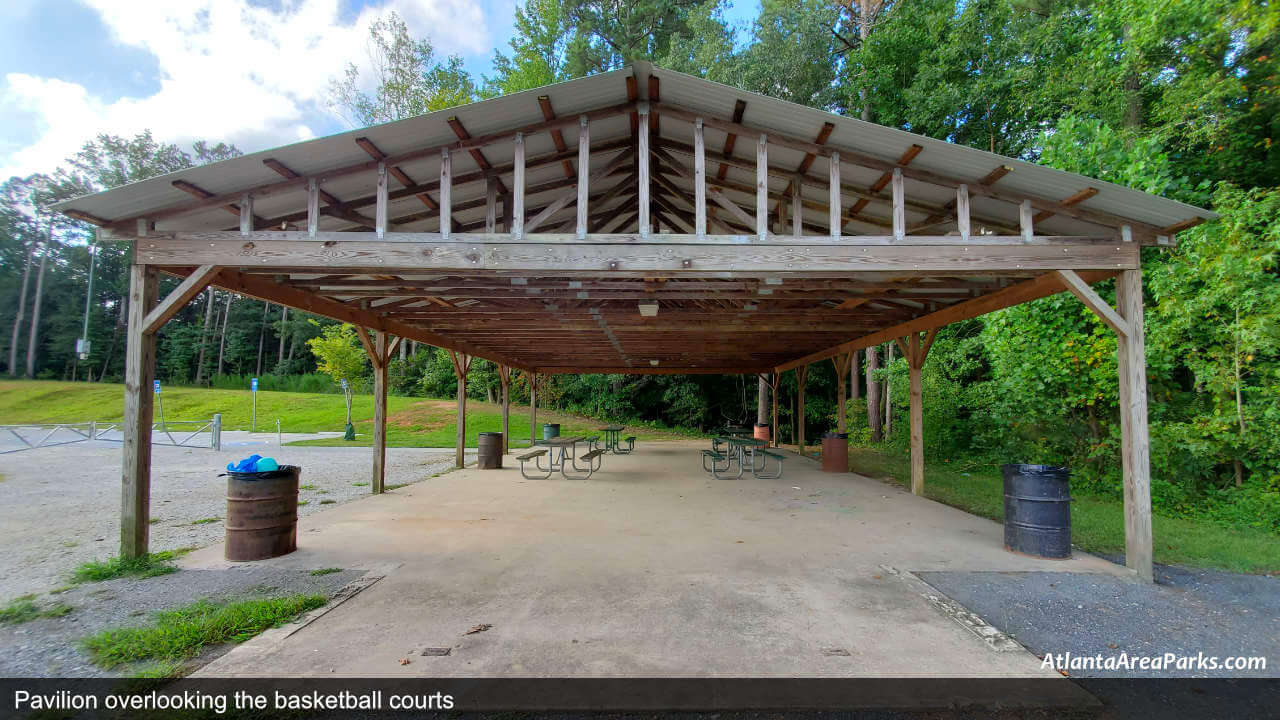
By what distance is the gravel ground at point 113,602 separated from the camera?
289 cm

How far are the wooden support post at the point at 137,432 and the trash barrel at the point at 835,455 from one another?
34.8 ft

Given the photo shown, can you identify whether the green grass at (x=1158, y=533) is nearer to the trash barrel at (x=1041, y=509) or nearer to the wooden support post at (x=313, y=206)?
the trash barrel at (x=1041, y=509)

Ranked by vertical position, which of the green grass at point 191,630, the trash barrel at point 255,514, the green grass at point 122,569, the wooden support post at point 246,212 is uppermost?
the wooden support post at point 246,212

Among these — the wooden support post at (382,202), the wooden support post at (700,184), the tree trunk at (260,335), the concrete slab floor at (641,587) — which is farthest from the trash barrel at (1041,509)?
the tree trunk at (260,335)

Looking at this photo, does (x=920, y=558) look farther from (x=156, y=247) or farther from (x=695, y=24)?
(x=695, y=24)

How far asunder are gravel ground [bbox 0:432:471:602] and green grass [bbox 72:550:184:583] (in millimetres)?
124

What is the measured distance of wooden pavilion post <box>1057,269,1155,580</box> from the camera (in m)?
4.63

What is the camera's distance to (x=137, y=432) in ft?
15.2

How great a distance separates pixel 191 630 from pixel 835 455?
10.8 meters

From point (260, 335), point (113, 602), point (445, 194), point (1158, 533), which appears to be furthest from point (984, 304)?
point (260, 335)

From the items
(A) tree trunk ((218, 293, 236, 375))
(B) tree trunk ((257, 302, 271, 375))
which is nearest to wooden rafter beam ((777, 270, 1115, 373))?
(B) tree trunk ((257, 302, 271, 375))

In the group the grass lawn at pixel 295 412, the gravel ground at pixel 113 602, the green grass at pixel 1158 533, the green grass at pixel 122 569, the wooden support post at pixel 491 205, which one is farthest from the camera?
the grass lawn at pixel 295 412

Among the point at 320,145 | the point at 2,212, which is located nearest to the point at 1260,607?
the point at 320,145

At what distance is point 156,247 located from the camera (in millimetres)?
4762
